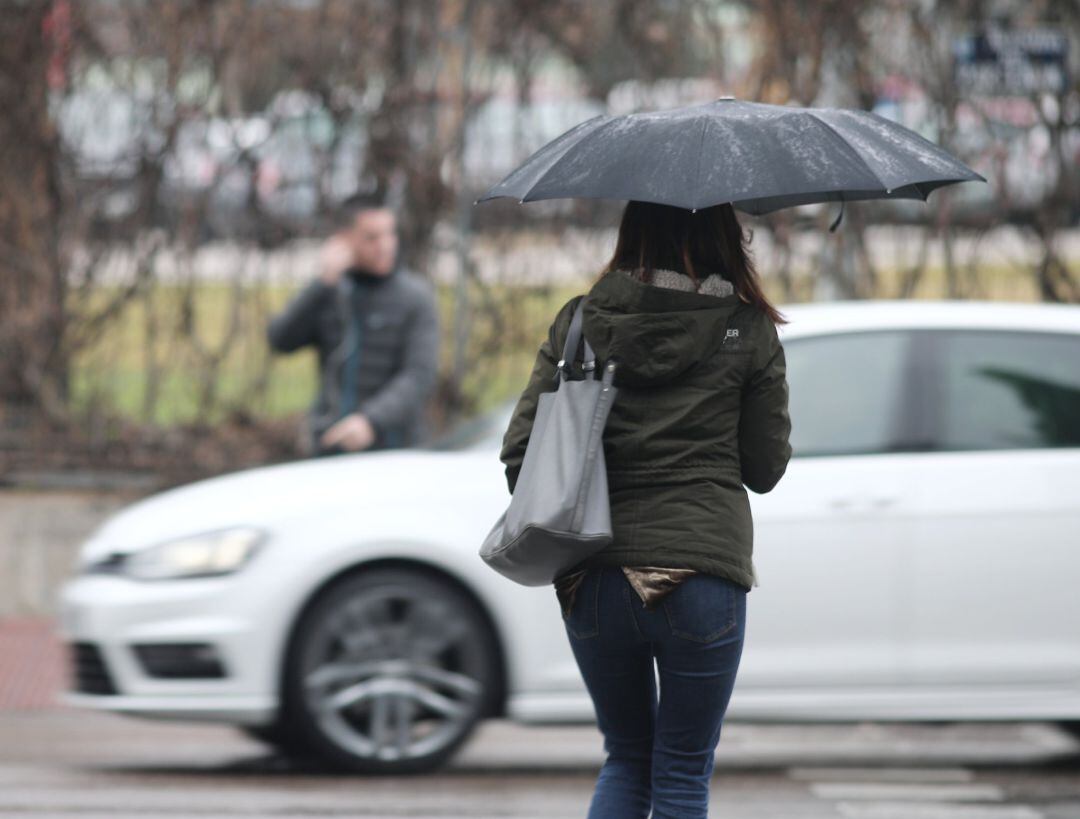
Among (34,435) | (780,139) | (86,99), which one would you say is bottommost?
(34,435)

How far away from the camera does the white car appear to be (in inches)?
251

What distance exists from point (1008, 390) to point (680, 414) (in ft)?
10.5

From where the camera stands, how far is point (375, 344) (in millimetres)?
7793

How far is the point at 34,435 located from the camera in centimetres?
1072

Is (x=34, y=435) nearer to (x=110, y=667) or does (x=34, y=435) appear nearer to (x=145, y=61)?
(x=145, y=61)

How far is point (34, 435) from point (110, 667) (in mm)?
4467

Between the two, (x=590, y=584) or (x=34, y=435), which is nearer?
(x=590, y=584)

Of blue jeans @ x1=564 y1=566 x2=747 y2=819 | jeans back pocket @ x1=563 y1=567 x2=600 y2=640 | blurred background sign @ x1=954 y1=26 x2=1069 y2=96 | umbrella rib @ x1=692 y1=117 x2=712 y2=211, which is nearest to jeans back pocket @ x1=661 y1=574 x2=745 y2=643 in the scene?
blue jeans @ x1=564 y1=566 x2=747 y2=819

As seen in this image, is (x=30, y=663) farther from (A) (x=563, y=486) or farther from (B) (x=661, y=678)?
(A) (x=563, y=486)

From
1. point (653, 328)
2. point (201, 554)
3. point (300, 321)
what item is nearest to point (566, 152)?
point (653, 328)

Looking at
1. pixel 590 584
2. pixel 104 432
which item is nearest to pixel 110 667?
pixel 590 584

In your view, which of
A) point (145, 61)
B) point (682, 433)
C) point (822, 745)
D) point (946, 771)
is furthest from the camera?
point (145, 61)

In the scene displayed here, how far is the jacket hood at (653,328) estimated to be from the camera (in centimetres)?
366

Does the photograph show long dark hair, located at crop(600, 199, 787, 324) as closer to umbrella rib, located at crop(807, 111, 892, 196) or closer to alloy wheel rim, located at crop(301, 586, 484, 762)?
umbrella rib, located at crop(807, 111, 892, 196)
